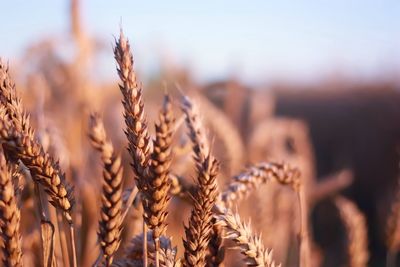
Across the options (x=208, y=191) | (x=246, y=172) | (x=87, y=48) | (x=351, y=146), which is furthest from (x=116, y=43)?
(x=351, y=146)

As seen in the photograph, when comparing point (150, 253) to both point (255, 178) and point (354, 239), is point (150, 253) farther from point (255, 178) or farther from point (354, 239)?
point (354, 239)

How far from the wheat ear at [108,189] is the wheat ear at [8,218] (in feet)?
0.36

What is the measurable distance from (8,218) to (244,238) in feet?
1.13

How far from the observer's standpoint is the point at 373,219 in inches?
212

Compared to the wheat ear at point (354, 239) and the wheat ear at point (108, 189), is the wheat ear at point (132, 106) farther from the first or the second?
the wheat ear at point (354, 239)

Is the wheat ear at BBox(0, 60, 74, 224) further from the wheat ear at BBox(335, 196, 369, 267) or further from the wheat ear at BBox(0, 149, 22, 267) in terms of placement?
the wheat ear at BBox(335, 196, 369, 267)

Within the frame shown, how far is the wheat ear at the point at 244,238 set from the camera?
28.5 inches

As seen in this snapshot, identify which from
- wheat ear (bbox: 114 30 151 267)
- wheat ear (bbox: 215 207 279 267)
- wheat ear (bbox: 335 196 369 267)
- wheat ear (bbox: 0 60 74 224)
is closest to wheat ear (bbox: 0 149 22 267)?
wheat ear (bbox: 0 60 74 224)

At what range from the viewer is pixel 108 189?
638 millimetres

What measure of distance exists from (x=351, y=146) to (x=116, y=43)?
618cm

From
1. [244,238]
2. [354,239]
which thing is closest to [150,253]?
[244,238]

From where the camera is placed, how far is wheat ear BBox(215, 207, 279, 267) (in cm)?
72

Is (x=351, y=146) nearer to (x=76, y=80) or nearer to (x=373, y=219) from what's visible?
(x=373, y=219)

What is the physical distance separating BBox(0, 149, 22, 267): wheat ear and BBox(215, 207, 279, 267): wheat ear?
0.29m
